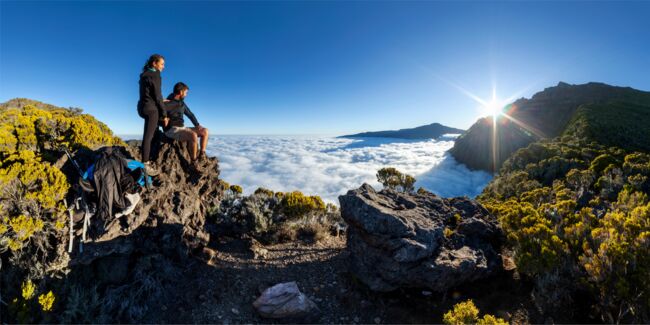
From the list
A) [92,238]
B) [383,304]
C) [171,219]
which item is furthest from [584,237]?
[92,238]

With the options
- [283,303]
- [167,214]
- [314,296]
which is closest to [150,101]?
[167,214]

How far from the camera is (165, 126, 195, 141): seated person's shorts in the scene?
5643mm

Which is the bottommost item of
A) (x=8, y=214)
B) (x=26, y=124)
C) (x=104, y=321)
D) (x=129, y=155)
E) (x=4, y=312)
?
(x=104, y=321)

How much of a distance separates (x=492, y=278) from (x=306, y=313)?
11.2 ft

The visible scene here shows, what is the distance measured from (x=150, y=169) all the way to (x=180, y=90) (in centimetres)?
184

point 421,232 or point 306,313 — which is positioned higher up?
point 421,232

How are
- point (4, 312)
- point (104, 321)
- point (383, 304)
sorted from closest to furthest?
point (4, 312), point (104, 321), point (383, 304)

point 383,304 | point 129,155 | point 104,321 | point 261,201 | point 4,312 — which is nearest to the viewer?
point 4,312

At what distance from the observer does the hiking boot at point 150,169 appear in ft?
16.2

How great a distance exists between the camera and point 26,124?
4609 mm

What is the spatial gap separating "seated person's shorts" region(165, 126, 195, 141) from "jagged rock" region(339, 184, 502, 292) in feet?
11.8

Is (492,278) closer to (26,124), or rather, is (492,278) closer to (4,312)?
(4,312)

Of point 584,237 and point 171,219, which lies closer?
point 584,237

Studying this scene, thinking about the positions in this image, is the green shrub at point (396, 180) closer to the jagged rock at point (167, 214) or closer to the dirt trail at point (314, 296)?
the dirt trail at point (314, 296)
